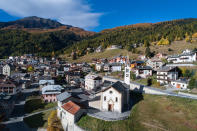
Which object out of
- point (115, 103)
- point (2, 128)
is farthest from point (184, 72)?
point (2, 128)

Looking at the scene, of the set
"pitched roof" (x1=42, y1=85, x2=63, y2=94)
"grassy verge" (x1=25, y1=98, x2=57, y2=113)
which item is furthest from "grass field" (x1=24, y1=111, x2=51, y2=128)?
"pitched roof" (x1=42, y1=85, x2=63, y2=94)

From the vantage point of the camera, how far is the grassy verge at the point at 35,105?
43.2 metres

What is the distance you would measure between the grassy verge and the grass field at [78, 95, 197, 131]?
2074 cm

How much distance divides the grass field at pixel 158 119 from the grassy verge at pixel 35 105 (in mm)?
20738

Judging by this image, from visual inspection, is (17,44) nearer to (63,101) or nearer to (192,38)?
(63,101)

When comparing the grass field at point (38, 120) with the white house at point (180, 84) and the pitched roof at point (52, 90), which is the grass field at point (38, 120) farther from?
the white house at point (180, 84)

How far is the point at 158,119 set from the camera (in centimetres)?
2650

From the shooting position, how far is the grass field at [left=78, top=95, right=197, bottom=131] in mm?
24281

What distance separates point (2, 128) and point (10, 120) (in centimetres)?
557

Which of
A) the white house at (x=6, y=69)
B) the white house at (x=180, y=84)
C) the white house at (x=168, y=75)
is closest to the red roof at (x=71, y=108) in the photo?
the white house at (x=180, y=84)

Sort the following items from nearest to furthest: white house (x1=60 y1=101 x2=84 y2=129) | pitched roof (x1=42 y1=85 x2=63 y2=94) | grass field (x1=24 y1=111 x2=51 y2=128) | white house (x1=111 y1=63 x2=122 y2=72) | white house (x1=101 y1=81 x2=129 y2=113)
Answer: white house (x1=60 y1=101 x2=84 y2=129)
white house (x1=101 y1=81 x2=129 y2=113)
grass field (x1=24 y1=111 x2=51 y2=128)
pitched roof (x1=42 y1=85 x2=63 y2=94)
white house (x1=111 y1=63 x2=122 y2=72)

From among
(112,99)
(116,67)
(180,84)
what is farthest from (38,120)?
(116,67)

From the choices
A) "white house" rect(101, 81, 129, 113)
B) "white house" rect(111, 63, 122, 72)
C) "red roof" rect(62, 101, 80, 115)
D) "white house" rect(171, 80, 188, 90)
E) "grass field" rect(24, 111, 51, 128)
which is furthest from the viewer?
"white house" rect(111, 63, 122, 72)

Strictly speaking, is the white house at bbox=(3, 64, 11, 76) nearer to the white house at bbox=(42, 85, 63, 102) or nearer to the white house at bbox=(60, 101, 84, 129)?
the white house at bbox=(42, 85, 63, 102)
